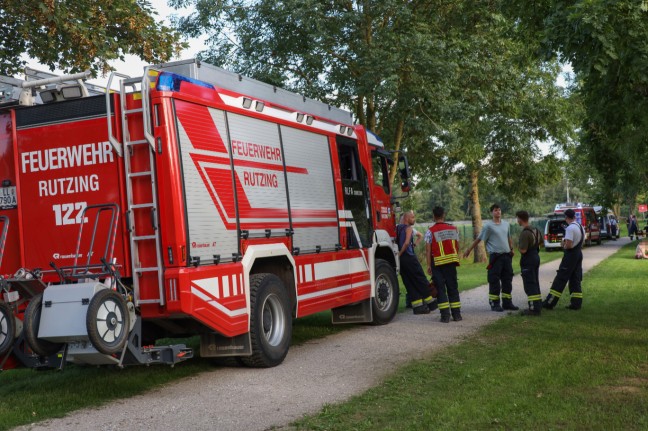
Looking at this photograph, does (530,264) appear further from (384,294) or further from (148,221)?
(148,221)

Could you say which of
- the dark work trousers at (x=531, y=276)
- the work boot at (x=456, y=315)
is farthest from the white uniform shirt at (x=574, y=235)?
the work boot at (x=456, y=315)

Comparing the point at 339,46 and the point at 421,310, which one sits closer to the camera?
the point at 421,310

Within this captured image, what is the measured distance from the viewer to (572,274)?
42.5 ft

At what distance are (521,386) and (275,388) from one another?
237 centimetres

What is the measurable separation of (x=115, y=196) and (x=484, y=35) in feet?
48.1

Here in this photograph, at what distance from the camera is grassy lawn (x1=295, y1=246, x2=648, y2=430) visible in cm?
593

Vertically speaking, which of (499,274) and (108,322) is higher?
(108,322)

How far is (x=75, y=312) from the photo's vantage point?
6.77 m

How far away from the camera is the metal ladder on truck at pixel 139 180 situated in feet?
23.9

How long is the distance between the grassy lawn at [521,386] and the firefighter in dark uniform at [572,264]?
1764 mm

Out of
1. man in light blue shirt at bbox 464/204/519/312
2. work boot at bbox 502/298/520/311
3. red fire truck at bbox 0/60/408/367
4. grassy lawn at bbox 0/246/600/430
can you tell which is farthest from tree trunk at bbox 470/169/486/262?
grassy lawn at bbox 0/246/600/430

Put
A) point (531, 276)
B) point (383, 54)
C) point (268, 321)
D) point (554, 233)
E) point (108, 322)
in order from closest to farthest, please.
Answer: point (108, 322) → point (268, 321) → point (531, 276) → point (383, 54) → point (554, 233)

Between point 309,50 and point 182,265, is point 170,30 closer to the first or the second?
point 309,50

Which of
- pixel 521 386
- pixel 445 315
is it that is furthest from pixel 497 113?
pixel 521 386
